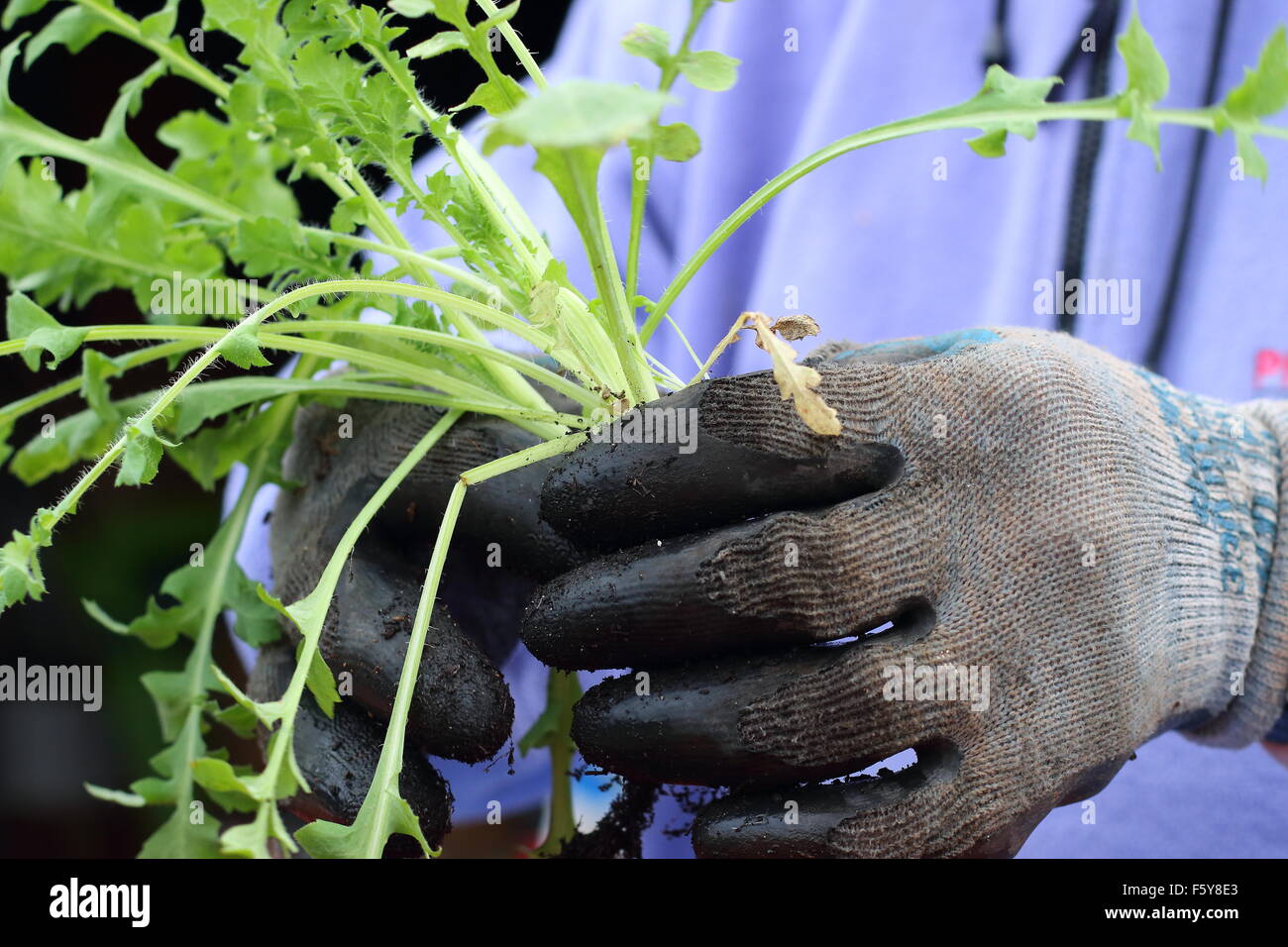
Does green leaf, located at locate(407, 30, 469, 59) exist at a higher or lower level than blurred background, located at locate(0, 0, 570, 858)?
higher

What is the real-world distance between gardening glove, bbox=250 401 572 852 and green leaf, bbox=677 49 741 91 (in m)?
0.36

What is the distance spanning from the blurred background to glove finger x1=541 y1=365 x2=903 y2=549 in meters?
1.82

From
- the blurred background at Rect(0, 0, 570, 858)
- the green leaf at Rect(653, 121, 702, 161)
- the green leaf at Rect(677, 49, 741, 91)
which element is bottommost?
the blurred background at Rect(0, 0, 570, 858)

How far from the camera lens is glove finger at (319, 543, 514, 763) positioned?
77 cm

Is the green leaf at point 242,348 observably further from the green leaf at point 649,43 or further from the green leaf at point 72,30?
the green leaf at point 72,30

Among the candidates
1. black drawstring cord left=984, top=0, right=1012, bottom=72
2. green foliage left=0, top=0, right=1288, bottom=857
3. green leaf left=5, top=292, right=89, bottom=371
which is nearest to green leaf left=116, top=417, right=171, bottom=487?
green foliage left=0, top=0, right=1288, bottom=857

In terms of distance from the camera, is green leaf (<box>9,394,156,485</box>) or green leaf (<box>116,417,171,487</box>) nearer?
green leaf (<box>116,417,171,487</box>)

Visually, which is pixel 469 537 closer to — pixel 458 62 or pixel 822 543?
pixel 822 543

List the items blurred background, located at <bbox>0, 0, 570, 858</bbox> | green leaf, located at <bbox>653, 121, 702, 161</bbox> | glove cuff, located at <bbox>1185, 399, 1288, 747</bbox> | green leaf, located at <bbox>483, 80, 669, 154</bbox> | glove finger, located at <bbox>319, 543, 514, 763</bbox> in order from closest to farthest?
green leaf, located at <bbox>483, 80, 669, 154</bbox> → green leaf, located at <bbox>653, 121, 702, 161</bbox> → glove finger, located at <bbox>319, 543, 514, 763</bbox> → glove cuff, located at <bbox>1185, 399, 1288, 747</bbox> → blurred background, located at <bbox>0, 0, 570, 858</bbox>

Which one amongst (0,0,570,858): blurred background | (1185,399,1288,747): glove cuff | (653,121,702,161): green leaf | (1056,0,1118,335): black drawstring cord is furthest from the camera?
(0,0,570,858): blurred background

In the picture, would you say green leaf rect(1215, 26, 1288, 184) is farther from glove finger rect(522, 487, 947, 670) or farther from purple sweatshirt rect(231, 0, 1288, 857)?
purple sweatshirt rect(231, 0, 1288, 857)

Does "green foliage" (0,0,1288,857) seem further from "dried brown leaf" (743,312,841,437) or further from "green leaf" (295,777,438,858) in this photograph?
"dried brown leaf" (743,312,841,437)

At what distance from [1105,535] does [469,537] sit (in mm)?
519

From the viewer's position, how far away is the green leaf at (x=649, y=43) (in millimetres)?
587
